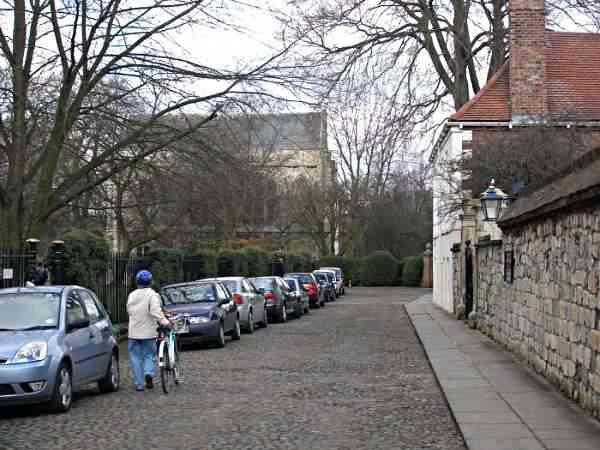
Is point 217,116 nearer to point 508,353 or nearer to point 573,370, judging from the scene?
point 508,353

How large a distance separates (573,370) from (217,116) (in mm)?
11136

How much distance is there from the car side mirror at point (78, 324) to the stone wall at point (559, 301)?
5915 mm

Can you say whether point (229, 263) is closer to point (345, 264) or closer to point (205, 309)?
point (205, 309)

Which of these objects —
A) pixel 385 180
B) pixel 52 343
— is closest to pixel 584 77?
pixel 52 343

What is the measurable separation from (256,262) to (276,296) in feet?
51.1

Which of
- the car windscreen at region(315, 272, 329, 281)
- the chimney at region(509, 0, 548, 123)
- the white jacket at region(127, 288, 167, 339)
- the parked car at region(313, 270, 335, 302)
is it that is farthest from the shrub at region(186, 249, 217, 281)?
the white jacket at region(127, 288, 167, 339)

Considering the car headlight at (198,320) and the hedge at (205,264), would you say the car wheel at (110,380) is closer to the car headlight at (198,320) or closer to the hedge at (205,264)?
the car headlight at (198,320)

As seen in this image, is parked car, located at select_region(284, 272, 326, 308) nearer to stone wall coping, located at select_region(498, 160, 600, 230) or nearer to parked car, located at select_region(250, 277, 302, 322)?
parked car, located at select_region(250, 277, 302, 322)

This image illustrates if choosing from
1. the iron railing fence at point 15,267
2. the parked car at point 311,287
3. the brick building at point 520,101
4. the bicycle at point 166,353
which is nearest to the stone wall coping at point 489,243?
the brick building at point 520,101

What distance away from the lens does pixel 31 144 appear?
24.1 meters

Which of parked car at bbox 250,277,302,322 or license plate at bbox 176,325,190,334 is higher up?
parked car at bbox 250,277,302,322

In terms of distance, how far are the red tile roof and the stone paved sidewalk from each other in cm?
1519

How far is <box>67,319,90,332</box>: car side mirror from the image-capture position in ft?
38.9

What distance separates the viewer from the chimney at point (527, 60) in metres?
31.3
